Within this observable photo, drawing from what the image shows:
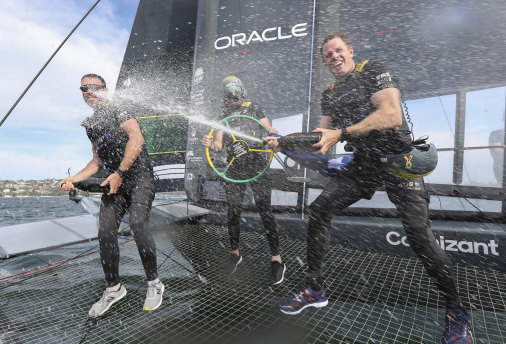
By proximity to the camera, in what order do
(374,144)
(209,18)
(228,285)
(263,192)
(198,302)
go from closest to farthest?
(374,144)
(198,302)
(228,285)
(263,192)
(209,18)

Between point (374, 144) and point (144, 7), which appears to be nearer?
point (374, 144)

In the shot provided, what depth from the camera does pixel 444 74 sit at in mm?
2744

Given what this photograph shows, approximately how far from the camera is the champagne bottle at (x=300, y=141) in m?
1.61

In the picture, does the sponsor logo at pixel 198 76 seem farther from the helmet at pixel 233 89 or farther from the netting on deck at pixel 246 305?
the netting on deck at pixel 246 305

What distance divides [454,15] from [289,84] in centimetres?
179

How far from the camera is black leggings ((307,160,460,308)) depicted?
1486 millimetres

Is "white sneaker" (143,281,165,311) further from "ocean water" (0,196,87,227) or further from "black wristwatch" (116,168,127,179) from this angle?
"ocean water" (0,196,87,227)

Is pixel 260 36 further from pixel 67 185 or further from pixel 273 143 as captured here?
pixel 67 185

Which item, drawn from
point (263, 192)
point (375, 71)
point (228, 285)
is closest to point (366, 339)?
point (228, 285)

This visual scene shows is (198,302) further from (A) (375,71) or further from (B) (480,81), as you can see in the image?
(B) (480,81)

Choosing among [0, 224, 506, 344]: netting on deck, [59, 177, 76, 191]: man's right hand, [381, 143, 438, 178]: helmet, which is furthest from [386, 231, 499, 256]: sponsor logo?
[59, 177, 76, 191]: man's right hand

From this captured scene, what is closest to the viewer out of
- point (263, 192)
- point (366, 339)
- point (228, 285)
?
point (366, 339)

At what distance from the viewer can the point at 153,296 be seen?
73.6 inches

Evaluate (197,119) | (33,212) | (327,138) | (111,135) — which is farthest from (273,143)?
(33,212)
